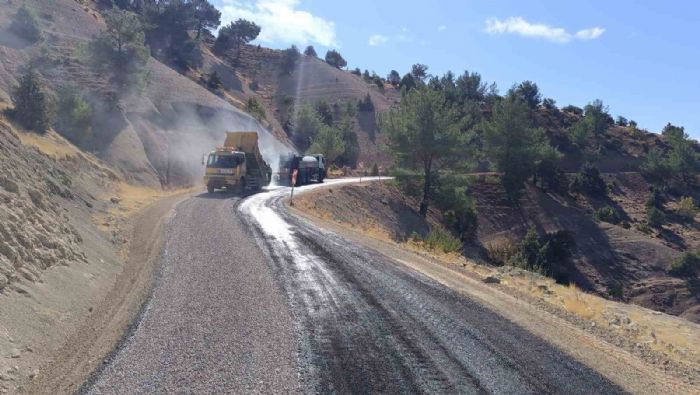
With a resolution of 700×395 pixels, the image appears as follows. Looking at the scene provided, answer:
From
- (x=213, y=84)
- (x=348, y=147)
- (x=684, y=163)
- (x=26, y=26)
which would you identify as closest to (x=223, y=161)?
(x=26, y=26)

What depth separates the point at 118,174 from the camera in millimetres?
36250

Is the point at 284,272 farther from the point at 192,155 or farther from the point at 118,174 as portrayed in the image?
the point at 192,155

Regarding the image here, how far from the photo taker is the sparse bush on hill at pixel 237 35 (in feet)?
409

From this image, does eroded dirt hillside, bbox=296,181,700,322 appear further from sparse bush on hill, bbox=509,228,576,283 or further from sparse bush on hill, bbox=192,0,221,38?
sparse bush on hill, bbox=192,0,221,38

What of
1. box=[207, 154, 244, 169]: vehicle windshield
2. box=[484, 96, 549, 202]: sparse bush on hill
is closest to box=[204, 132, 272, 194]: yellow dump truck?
box=[207, 154, 244, 169]: vehicle windshield

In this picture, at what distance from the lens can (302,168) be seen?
48031mm

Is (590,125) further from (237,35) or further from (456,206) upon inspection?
(237,35)

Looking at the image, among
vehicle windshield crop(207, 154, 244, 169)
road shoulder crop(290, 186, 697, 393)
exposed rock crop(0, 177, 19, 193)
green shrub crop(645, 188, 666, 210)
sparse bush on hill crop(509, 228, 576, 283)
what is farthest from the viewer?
green shrub crop(645, 188, 666, 210)

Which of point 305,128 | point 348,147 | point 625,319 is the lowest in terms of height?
point 625,319

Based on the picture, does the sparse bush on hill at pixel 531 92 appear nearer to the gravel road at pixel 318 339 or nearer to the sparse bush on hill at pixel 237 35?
the sparse bush on hill at pixel 237 35

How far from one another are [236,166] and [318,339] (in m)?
26.9

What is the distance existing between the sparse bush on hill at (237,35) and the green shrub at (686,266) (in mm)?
101169

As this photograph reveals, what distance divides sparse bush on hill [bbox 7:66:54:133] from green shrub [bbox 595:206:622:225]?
183 feet

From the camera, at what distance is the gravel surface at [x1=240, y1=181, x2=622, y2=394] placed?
717 centimetres
